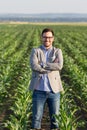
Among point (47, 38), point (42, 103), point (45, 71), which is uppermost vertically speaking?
Result: point (47, 38)

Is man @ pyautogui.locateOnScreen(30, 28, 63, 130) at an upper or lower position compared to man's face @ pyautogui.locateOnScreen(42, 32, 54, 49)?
lower

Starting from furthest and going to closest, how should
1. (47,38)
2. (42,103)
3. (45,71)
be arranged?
(42,103)
(45,71)
(47,38)

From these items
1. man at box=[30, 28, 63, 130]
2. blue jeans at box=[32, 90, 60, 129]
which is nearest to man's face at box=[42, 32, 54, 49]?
man at box=[30, 28, 63, 130]

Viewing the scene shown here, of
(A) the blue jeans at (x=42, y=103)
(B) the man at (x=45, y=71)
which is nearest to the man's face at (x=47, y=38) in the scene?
(B) the man at (x=45, y=71)

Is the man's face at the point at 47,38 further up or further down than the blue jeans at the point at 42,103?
further up

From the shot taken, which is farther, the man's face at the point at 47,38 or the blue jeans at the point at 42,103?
the blue jeans at the point at 42,103

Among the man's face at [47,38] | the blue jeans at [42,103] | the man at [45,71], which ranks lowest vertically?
the blue jeans at [42,103]

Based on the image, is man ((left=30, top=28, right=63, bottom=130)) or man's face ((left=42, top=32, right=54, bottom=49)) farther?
man ((left=30, top=28, right=63, bottom=130))

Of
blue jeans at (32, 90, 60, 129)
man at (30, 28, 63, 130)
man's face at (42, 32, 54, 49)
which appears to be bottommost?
blue jeans at (32, 90, 60, 129)

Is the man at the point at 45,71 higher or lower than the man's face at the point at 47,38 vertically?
lower

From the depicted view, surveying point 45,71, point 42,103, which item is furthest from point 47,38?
point 42,103

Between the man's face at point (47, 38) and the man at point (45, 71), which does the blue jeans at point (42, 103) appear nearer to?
the man at point (45, 71)

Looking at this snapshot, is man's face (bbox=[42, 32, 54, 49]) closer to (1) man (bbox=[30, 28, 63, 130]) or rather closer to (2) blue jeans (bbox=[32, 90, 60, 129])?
(1) man (bbox=[30, 28, 63, 130])

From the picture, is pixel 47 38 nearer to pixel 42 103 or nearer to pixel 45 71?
pixel 45 71
